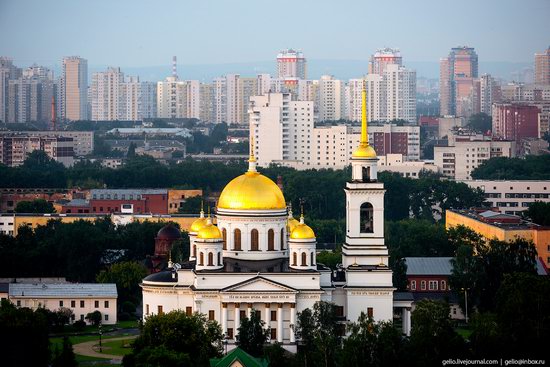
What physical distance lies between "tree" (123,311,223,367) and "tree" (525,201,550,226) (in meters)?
25.0

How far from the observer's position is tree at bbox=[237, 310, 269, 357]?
151ft

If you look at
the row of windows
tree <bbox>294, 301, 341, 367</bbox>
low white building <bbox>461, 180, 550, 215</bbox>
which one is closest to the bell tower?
tree <bbox>294, 301, 341, 367</bbox>

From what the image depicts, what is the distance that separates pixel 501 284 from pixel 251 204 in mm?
7035

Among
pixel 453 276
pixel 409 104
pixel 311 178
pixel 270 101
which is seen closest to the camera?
pixel 453 276

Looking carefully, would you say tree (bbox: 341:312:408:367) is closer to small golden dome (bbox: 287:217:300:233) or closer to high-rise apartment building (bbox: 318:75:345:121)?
small golden dome (bbox: 287:217:300:233)

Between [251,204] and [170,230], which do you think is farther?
[170,230]

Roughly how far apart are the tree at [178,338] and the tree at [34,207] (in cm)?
3661

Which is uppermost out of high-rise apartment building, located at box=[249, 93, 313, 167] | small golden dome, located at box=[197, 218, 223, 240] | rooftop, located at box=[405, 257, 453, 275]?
high-rise apartment building, located at box=[249, 93, 313, 167]

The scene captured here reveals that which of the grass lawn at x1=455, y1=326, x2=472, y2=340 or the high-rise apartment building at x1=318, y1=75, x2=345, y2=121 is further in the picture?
the high-rise apartment building at x1=318, y1=75, x2=345, y2=121

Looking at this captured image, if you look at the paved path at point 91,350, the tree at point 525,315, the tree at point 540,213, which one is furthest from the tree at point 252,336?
the tree at point 540,213

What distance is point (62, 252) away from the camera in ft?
207

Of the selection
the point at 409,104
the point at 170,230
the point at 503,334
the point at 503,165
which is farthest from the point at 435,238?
the point at 409,104

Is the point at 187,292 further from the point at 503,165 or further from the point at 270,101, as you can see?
the point at 270,101

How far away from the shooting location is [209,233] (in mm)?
49562
